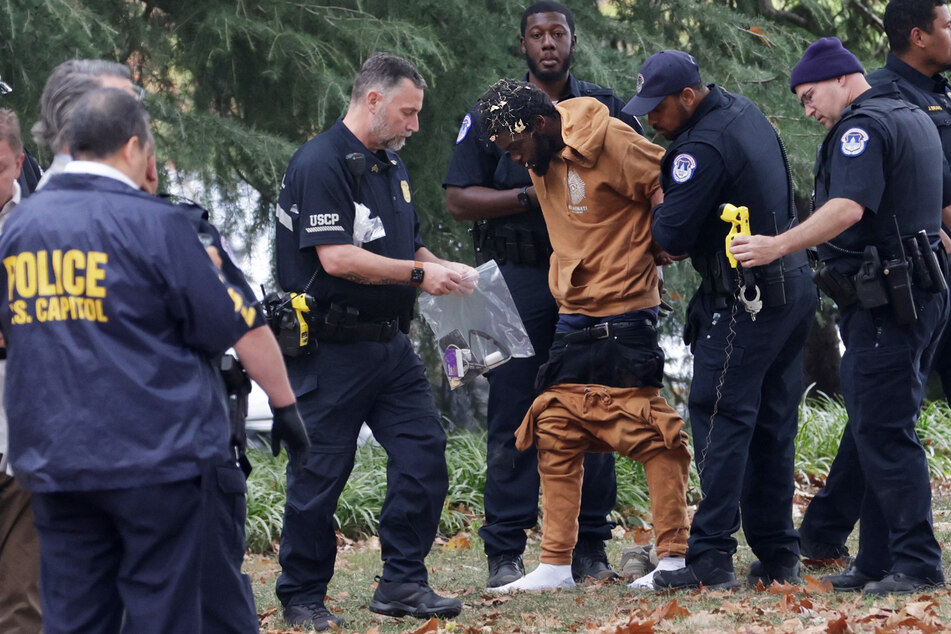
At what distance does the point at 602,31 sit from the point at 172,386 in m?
6.21

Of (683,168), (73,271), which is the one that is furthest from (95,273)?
(683,168)

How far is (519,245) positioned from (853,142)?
1709mm

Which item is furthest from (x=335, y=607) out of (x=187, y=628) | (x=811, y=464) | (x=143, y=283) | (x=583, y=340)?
(x=811, y=464)

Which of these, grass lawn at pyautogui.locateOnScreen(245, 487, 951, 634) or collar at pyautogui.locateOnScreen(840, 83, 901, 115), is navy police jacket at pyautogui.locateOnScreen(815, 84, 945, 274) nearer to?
collar at pyautogui.locateOnScreen(840, 83, 901, 115)

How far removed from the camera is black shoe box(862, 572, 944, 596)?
470 centimetres

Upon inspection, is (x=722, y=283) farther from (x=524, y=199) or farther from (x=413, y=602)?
(x=413, y=602)

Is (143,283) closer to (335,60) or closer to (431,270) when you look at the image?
(431,270)

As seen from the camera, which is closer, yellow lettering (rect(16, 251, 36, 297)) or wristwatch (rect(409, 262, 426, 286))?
yellow lettering (rect(16, 251, 36, 297))

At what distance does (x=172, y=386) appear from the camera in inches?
120

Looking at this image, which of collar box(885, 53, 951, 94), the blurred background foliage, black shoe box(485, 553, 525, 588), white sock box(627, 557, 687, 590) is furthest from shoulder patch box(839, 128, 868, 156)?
the blurred background foliage

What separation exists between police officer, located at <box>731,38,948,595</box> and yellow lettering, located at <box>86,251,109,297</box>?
2651 mm

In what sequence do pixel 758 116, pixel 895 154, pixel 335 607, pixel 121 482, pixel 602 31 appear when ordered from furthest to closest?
pixel 602 31 → pixel 335 607 → pixel 758 116 → pixel 895 154 → pixel 121 482

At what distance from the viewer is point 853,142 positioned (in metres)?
4.69

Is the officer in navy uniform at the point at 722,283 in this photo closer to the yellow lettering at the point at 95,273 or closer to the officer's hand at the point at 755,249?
the officer's hand at the point at 755,249
